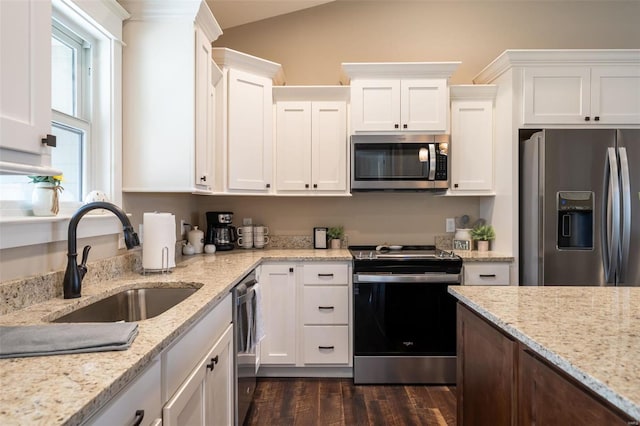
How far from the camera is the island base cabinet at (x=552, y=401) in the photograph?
30.8 inches

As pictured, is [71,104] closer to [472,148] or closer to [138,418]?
[138,418]

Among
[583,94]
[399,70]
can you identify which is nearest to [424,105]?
[399,70]

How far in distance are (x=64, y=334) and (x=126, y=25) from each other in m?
1.81

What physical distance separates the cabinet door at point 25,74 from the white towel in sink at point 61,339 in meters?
0.46

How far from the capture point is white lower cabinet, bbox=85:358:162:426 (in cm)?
76

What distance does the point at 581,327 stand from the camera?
3.44 ft

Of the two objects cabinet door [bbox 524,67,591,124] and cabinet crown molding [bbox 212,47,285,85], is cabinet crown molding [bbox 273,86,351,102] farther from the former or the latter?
cabinet door [bbox 524,67,591,124]

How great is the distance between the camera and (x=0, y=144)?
2.78 feet

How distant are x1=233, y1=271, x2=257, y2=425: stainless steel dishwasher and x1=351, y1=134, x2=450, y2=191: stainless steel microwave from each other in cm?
124

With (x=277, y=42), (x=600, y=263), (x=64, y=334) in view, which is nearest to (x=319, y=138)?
(x=277, y=42)

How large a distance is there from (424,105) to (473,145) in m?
0.53

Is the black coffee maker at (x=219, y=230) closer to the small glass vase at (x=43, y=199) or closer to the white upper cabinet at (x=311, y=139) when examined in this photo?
the white upper cabinet at (x=311, y=139)

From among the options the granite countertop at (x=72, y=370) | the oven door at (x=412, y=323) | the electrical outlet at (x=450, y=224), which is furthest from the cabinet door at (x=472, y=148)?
the granite countertop at (x=72, y=370)

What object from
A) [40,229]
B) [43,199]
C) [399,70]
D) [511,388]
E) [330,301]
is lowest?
[330,301]
